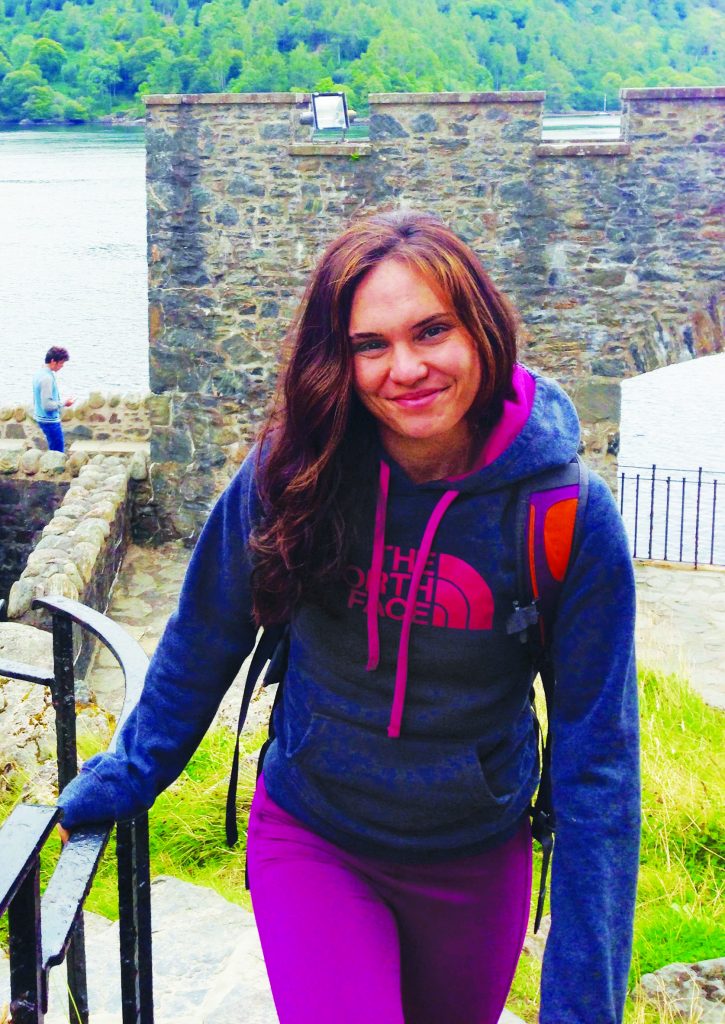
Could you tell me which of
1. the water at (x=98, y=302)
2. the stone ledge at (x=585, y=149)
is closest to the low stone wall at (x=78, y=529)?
the stone ledge at (x=585, y=149)

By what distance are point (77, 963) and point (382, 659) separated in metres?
0.91

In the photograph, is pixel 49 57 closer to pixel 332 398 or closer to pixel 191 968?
pixel 191 968

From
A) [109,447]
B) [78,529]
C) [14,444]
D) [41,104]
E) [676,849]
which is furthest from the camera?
[41,104]

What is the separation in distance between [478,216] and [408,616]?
932cm

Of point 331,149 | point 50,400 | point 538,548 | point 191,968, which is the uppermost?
point 331,149

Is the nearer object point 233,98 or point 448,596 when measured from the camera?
point 448,596

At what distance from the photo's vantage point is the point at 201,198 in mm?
11102

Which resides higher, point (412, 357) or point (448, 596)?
point (412, 357)

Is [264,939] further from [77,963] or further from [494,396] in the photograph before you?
[494,396]

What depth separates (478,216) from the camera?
10594 millimetres

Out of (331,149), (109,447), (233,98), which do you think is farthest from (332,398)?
(109,447)

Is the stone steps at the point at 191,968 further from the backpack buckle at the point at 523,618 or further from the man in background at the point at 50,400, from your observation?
the man in background at the point at 50,400

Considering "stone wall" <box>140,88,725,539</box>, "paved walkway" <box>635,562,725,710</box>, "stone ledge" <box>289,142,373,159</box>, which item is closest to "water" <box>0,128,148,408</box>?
"stone wall" <box>140,88,725,539</box>

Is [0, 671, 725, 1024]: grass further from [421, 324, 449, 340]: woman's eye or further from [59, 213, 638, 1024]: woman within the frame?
[421, 324, 449, 340]: woman's eye
